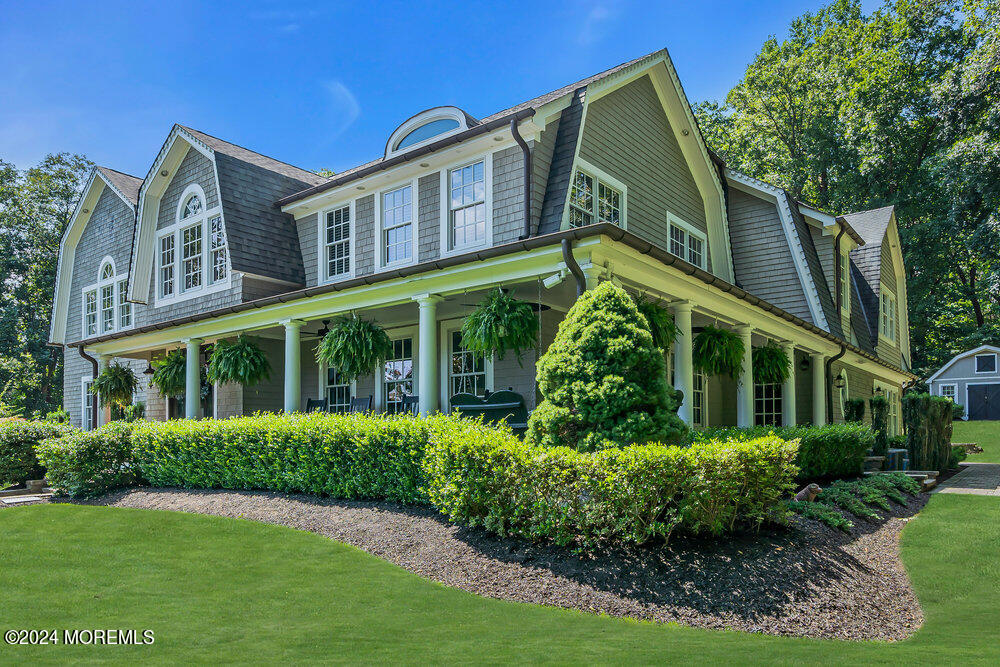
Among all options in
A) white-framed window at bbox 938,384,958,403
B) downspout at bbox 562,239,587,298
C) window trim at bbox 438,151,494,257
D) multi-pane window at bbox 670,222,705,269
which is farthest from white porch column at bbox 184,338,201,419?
white-framed window at bbox 938,384,958,403

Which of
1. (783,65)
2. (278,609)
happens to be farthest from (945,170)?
(278,609)

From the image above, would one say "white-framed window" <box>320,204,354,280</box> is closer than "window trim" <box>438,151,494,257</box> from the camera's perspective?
No

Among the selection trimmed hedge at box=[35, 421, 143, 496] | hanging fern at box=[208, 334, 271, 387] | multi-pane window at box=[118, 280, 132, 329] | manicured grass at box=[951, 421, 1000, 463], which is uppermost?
multi-pane window at box=[118, 280, 132, 329]

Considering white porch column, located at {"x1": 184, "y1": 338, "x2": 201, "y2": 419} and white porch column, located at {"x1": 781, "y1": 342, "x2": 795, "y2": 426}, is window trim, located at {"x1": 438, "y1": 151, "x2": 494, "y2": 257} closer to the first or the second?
white porch column, located at {"x1": 184, "y1": 338, "x2": 201, "y2": 419}

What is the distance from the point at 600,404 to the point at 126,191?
18.2 m

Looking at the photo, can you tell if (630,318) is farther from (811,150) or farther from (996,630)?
(811,150)

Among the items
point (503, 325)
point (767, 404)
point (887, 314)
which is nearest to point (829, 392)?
point (767, 404)

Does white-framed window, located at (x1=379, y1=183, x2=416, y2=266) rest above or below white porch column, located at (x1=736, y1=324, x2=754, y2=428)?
above

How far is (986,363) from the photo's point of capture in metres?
31.5

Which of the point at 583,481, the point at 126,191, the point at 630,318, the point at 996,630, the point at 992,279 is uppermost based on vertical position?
the point at 126,191

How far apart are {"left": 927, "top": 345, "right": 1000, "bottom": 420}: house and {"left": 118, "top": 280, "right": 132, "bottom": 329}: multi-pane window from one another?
33.2 metres

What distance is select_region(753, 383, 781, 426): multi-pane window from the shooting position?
53.0 ft

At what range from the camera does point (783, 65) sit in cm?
3198

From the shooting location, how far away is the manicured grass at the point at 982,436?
2014cm
